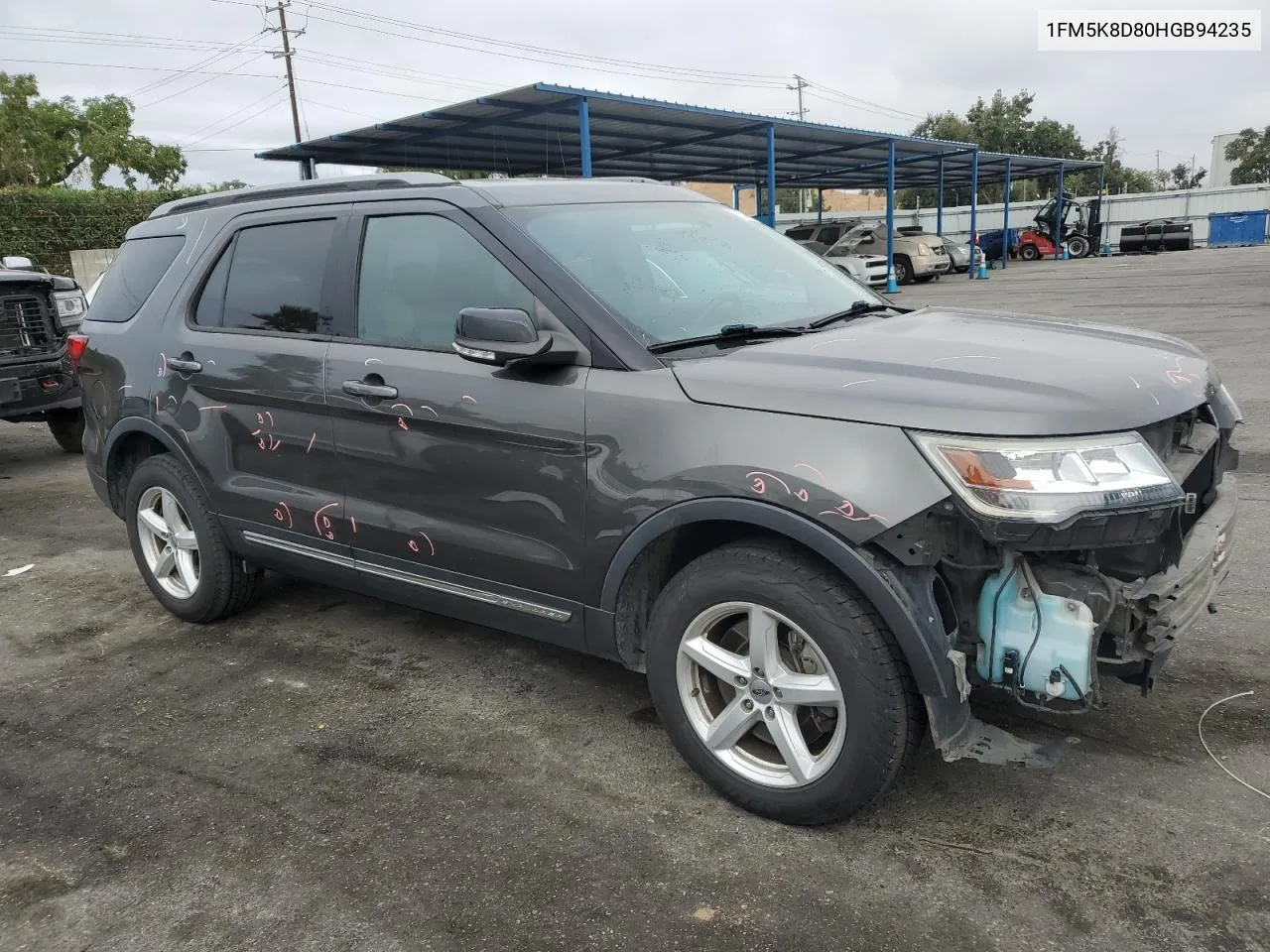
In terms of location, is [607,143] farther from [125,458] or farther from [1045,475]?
[1045,475]

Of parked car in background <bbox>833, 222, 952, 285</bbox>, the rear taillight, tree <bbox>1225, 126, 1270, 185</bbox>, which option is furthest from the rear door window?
tree <bbox>1225, 126, 1270, 185</bbox>

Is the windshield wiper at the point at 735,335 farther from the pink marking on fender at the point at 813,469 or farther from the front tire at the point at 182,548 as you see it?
the front tire at the point at 182,548

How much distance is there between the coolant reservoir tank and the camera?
2.40 m

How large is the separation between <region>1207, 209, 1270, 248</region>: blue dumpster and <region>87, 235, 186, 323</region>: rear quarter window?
4739cm

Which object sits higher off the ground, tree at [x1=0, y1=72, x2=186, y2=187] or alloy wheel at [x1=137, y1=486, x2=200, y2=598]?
tree at [x1=0, y1=72, x2=186, y2=187]

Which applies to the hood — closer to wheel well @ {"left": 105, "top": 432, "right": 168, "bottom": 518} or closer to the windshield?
the windshield

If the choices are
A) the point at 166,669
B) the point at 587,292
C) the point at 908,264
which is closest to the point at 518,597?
the point at 587,292

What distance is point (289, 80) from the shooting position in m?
44.6

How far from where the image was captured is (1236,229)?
42.2m

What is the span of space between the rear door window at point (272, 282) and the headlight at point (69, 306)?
17.8ft

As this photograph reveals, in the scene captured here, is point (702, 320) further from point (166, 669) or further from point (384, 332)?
point (166, 669)

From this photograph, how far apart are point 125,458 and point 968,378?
13.2 feet

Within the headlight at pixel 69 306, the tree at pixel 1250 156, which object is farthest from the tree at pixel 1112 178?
the headlight at pixel 69 306

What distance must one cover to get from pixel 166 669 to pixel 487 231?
2365 millimetres
